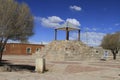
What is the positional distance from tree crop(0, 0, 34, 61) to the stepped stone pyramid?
16.1 metres

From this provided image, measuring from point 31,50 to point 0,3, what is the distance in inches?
1764

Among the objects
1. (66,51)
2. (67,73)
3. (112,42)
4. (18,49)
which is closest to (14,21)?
(67,73)

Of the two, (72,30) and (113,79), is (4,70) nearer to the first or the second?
(113,79)

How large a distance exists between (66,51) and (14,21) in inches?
755

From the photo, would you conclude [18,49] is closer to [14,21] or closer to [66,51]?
[66,51]

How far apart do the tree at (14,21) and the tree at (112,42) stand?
29.1 m

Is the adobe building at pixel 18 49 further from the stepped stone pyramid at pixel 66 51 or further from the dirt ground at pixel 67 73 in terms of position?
the dirt ground at pixel 67 73

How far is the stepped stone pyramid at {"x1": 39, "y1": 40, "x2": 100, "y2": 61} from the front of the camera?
134ft

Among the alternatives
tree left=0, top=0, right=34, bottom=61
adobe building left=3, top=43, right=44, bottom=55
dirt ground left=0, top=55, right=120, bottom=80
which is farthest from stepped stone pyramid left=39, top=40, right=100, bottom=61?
adobe building left=3, top=43, right=44, bottom=55

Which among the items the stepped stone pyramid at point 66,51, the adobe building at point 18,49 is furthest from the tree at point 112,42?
the adobe building at point 18,49

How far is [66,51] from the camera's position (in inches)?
1624

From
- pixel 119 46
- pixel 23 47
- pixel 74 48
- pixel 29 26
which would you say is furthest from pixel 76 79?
pixel 23 47

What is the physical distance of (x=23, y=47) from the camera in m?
65.2

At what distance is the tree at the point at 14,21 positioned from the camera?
2244cm
